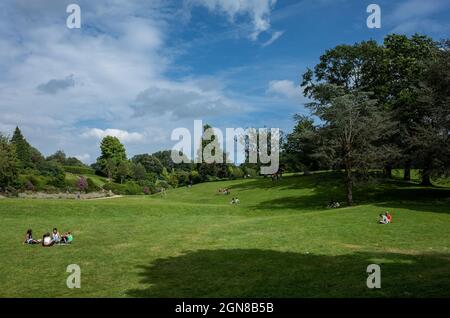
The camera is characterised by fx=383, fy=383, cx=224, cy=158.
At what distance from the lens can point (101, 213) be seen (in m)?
37.8

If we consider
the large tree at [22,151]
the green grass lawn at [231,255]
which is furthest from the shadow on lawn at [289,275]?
the large tree at [22,151]

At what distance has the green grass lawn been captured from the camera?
12.7 meters

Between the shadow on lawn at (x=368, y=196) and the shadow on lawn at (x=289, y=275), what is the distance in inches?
848

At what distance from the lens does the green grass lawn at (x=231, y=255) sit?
12656mm

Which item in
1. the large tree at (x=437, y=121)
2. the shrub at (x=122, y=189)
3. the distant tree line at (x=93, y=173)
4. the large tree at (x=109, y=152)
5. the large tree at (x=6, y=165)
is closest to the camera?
the large tree at (x=437, y=121)

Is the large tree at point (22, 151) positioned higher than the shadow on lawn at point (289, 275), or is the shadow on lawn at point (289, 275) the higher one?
the large tree at point (22, 151)

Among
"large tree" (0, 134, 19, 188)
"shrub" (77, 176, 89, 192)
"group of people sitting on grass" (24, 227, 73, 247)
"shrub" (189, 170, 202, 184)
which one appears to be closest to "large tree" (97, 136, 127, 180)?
"shrub" (189, 170, 202, 184)

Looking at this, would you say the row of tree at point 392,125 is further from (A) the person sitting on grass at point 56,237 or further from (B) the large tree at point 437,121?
(A) the person sitting on grass at point 56,237

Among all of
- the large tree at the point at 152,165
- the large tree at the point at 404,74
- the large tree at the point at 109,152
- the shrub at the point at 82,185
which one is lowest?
the shrub at the point at 82,185

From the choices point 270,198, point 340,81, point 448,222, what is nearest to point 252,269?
point 448,222

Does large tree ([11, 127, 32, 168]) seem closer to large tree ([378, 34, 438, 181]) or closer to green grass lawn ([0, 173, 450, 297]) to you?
green grass lawn ([0, 173, 450, 297])

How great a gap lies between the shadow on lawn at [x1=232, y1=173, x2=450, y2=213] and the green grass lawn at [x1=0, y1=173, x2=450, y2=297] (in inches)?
134
